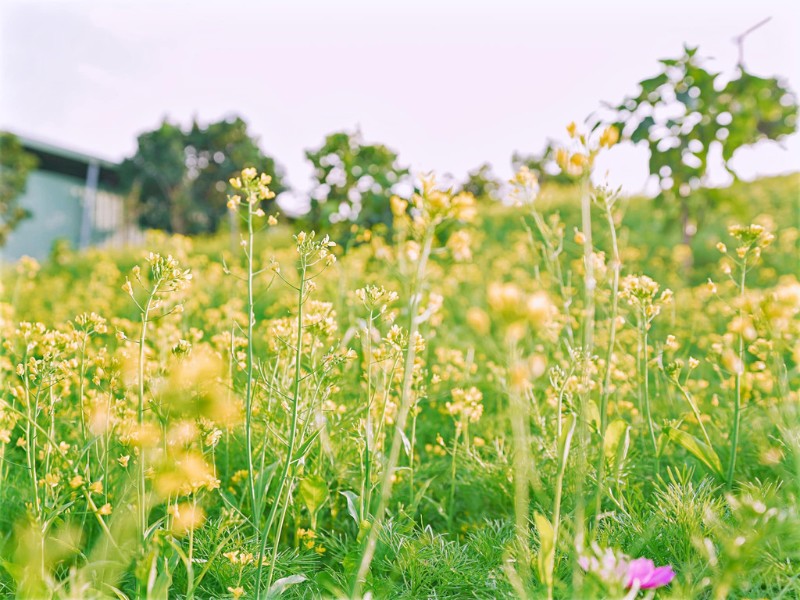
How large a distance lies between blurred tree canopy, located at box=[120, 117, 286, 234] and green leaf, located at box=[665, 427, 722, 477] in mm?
16663

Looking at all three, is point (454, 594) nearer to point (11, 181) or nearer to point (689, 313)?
point (689, 313)

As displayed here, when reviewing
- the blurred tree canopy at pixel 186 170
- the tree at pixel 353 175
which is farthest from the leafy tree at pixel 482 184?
the blurred tree canopy at pixel 186 170

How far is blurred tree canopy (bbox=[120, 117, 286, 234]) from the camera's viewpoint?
17578mm

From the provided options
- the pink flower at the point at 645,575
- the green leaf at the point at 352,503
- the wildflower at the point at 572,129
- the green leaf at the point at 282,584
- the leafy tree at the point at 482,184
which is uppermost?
the leafy tree at the point at 482,184

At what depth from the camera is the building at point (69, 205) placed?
675 inches

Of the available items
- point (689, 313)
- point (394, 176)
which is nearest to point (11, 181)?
point (394, 176)

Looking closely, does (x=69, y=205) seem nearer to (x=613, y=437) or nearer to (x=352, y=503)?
(x=352, y=503)

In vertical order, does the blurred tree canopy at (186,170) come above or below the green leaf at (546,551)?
above

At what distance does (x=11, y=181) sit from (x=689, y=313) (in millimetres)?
16570

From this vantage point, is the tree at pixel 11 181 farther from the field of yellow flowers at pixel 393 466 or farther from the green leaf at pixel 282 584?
the green leaf at pixel 282 584

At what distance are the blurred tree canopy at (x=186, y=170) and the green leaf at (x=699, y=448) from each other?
16.7 metres

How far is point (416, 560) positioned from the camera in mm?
1448

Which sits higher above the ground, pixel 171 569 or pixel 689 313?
pixel 689 313

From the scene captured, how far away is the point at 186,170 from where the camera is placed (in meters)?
17.9
